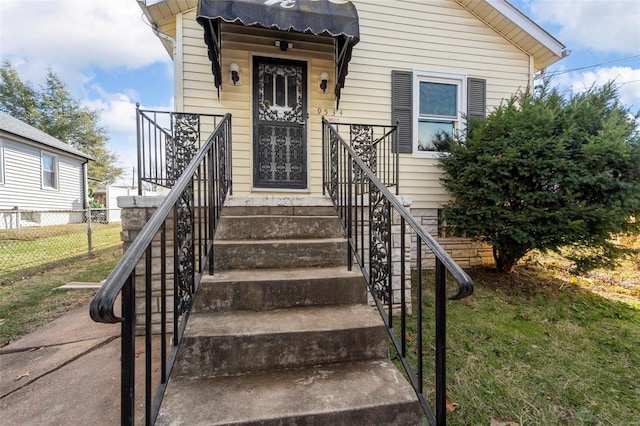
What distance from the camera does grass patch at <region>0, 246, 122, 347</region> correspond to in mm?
2879

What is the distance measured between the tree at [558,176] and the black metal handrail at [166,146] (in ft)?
12.3

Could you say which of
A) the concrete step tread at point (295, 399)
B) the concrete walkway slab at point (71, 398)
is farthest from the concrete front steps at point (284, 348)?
the concrete walkway slab at point (71, 398)

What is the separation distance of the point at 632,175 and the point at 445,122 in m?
2.48

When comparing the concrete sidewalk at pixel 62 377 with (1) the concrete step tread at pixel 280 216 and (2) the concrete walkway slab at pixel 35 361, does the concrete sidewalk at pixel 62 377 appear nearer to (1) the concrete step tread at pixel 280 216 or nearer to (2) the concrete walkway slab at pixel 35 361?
(2) the concrete walkway slab at pixel 35 361

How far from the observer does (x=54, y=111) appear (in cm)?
1955

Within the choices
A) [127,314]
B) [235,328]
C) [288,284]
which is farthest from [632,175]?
[127,314]

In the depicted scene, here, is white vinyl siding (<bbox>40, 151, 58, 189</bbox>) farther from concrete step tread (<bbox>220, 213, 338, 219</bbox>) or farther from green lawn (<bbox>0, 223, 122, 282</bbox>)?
concrete step tread (<bbox>220, 213, 338, 219</bbox>)

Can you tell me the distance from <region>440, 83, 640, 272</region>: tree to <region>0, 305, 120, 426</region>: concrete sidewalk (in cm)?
427

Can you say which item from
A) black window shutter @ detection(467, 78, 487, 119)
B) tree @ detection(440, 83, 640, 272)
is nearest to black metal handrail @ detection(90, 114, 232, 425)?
tree @ detection(440, 83, 640, 272)

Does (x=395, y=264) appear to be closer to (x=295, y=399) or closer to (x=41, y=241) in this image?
(x=295, y=399)

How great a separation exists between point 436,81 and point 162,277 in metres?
5.22

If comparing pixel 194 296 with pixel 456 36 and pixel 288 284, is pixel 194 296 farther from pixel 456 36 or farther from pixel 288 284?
pixel 456 36

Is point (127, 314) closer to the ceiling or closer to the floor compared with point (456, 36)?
closer to the floor

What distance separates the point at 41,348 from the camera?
2396 millimetres
